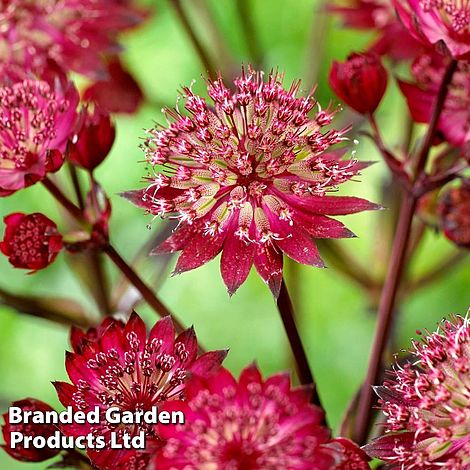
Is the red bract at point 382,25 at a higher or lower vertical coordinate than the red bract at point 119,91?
lower

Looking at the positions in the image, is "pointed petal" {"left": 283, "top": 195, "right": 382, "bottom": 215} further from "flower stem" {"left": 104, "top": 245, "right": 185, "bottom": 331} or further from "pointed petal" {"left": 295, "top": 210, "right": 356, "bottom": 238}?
"flower stem" {"left": 104, "top": 245, "right": 185, "bottom": 331}

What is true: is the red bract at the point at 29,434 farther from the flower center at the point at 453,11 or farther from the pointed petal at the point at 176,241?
the flower center at the point at 453,11

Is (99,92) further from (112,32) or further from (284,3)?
(284,3)

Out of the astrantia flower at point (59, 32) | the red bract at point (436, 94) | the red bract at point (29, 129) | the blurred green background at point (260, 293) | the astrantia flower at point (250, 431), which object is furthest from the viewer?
the blurred green background at point (260, 293)

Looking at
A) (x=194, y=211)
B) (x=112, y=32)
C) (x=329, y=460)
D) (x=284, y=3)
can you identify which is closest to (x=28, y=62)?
(x=112, y=32)

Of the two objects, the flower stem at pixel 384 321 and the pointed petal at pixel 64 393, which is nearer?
the pointed petal at pixel 64 393

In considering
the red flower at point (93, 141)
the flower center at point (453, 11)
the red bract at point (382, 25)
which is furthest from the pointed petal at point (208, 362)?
the red bract at point (382, 25)
